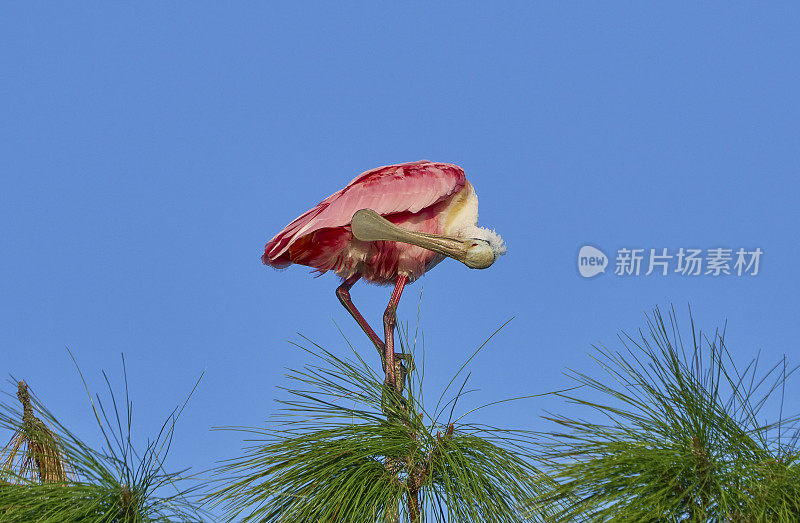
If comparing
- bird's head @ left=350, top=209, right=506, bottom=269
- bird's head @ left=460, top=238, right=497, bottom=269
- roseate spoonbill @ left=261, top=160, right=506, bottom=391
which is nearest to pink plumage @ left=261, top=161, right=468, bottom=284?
roseate spoonbill @ left=261, top=160, right=506, bottom=391

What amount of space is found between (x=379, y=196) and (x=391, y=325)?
725 mm

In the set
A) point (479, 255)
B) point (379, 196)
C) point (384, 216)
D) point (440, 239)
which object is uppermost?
point (379, 196)

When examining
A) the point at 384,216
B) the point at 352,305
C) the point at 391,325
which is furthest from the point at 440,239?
the point at 352,305

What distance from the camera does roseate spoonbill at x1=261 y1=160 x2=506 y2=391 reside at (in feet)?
19.0

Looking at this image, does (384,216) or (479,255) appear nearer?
(479,255)

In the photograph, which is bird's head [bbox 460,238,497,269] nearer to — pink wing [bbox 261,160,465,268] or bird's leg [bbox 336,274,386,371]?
pink wing [bbox 261,160,465,268]

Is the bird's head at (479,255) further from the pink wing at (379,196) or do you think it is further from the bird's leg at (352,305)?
the bird's leg at (352,305)

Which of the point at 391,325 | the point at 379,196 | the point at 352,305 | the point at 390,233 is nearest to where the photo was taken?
the point at 390,233

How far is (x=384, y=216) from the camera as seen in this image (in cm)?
596

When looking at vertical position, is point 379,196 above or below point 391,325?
above

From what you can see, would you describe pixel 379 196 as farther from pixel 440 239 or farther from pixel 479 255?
pixel 479 255

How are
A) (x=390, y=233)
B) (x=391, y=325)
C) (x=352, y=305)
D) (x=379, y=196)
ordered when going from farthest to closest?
1. (x=352, y=305)
2. (x=379, y=196)
3. (x=391, y=325)
4. (x=390, y=233)

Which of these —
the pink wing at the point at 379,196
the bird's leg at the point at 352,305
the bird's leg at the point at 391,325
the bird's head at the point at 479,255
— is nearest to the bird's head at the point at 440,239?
the bird's head at the point at 479,255

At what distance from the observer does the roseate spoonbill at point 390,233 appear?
5.79 m
